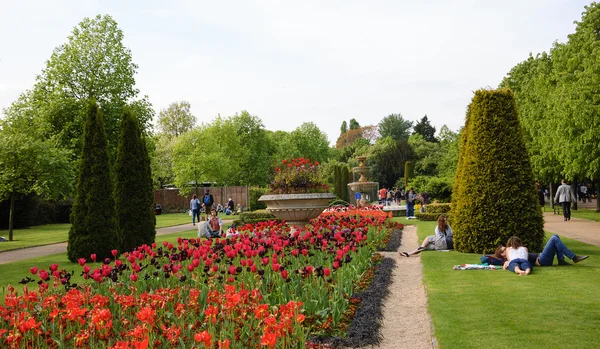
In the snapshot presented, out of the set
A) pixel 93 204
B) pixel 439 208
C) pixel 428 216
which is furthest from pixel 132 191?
pixel 439 208

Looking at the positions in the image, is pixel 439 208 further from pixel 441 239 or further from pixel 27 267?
pixel 27 267

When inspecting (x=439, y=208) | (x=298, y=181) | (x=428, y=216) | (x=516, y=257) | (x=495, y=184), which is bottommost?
(x=516, y=257)

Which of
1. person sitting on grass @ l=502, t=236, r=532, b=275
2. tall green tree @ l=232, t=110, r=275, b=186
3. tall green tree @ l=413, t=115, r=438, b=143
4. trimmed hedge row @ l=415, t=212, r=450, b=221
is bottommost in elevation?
person sitting on grass @ l=502, t=236, r=532, b=275

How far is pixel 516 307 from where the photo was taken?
7738 millimetres

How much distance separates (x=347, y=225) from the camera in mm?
14477

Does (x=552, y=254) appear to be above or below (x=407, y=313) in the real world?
above

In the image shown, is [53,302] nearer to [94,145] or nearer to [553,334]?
[553,334]

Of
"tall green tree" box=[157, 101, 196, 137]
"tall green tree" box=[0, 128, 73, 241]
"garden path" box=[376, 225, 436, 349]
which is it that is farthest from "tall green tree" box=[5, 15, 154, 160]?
"tall green tree" box=[157, 101, 196, 137]

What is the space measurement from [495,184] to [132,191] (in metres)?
9.86

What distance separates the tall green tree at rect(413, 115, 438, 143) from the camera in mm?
93875

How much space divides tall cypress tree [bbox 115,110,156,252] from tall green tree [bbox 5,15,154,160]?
17029mm

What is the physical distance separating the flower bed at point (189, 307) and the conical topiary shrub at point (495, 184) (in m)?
4.27

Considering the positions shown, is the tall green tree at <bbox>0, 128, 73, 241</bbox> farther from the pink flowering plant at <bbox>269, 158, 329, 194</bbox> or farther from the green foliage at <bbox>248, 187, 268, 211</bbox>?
the green foliage at <bbox>248, 187, 268, 211</bbox>

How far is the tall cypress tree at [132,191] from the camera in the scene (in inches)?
645
